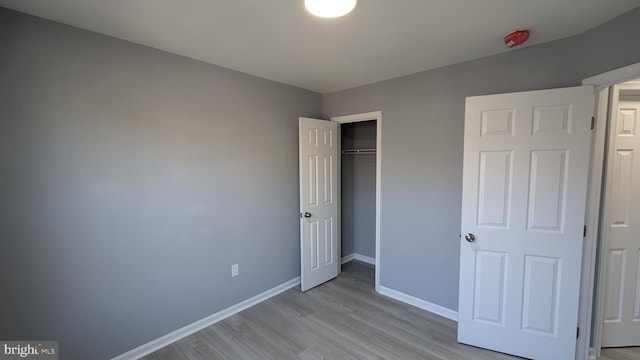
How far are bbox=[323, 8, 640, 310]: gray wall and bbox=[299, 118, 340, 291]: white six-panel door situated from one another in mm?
540

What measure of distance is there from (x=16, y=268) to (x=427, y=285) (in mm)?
3242

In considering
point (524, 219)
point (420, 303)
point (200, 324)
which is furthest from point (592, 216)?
point (200, 324)

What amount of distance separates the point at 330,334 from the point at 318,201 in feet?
4.73

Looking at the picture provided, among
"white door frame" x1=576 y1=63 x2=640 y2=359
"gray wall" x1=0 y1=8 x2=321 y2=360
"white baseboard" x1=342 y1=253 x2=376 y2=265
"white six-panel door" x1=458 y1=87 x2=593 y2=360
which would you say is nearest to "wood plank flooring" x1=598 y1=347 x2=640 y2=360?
"white door frame" x1=576 y1=63 x2=640 y2=359

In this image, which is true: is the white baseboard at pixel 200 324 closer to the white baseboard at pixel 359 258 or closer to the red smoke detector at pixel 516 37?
the white baseboard at pixel 359 258

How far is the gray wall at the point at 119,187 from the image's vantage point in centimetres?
158

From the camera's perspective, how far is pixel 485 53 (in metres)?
2.18

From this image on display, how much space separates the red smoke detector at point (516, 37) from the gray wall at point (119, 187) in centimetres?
218

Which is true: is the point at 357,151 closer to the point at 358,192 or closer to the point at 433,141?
the point at 358,192

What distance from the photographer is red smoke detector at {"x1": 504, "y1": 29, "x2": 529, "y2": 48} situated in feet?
5.87

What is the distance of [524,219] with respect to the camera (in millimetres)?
1957

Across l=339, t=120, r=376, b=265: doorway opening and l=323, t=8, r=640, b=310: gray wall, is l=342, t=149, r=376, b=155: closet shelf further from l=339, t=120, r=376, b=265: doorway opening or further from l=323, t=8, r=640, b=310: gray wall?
l=323, t=8, r=640, b=310: gray wall

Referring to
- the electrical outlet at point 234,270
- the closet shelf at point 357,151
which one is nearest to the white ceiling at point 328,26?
the closet shelf at point 357,151

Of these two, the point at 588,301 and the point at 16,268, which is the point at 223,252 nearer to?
the point at 16,268
